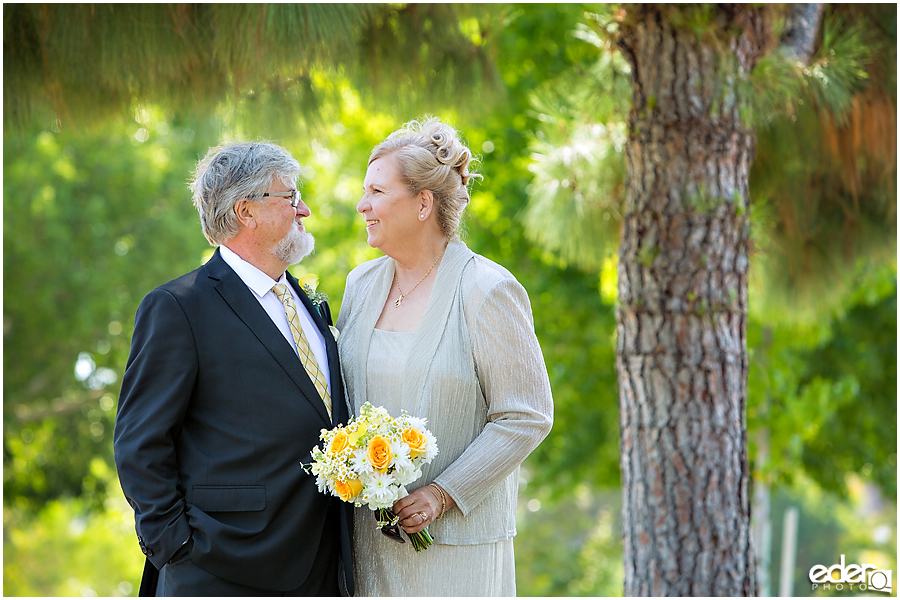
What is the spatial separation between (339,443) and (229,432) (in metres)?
0.35

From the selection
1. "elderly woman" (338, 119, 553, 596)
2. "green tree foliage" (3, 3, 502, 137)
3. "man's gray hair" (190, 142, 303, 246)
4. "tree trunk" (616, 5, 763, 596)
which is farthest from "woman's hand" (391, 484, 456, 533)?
"green tree foliage" (3, 3, 502, 137)

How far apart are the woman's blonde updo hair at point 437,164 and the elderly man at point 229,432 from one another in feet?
1.44

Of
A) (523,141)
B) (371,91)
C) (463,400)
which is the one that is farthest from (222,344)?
(523,141)

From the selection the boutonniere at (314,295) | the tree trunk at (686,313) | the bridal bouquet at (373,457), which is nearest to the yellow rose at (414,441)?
the bridal bouquet at (373,457)

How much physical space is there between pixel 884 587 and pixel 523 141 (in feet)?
17.8

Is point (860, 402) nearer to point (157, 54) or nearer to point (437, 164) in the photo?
point (437, 164)

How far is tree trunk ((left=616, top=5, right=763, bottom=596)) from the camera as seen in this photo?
3508mm

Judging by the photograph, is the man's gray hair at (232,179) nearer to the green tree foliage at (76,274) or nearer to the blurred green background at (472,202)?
the blurred green background at (472,202)

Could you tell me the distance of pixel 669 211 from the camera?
362cm

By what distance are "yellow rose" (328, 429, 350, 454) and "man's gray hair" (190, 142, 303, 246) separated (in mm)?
764

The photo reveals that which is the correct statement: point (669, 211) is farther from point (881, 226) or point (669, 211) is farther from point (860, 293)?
point (860, 293)

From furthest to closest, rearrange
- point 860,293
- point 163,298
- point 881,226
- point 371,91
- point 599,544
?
1. point 599,544
2. point 860,293
3. point 881,226
4. point 371,91
5. point 163,298

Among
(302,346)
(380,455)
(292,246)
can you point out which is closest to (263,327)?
(302,346)

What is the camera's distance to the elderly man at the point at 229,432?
223 cm
